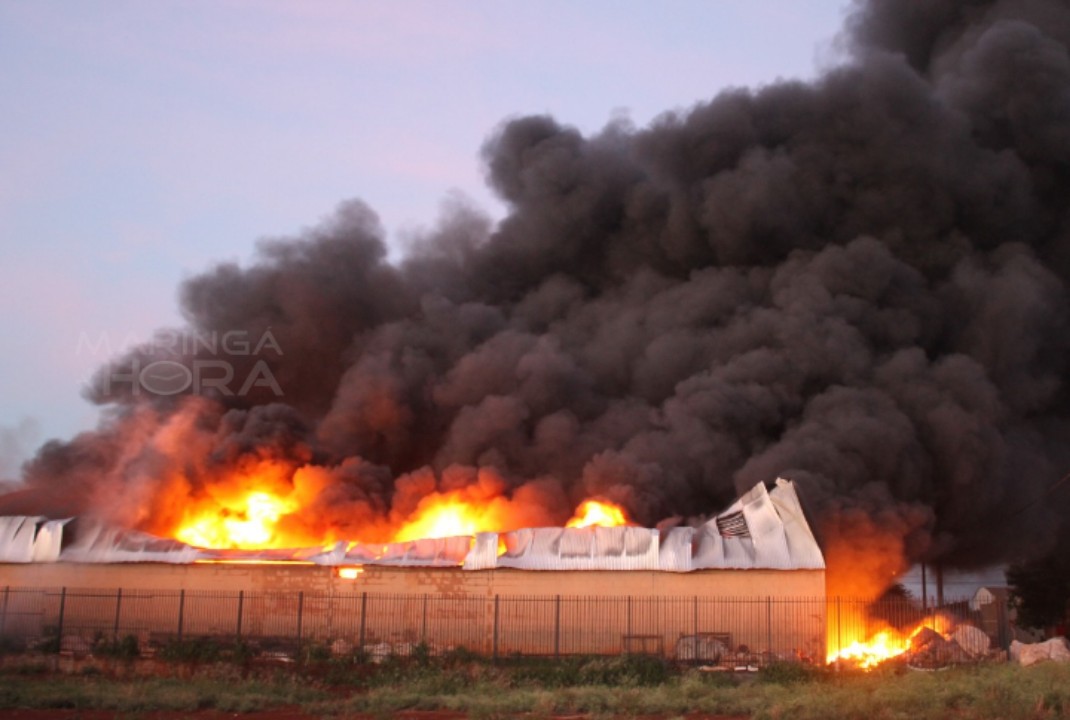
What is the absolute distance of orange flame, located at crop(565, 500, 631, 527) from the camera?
39969mm

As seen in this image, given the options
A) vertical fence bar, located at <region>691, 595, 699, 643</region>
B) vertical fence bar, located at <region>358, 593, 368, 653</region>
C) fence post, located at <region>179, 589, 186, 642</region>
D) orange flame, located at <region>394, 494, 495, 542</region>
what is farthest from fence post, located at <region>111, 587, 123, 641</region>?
vertical fence bar, located at <region>691, 595, 699, 643</region>

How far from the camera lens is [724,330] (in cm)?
4847

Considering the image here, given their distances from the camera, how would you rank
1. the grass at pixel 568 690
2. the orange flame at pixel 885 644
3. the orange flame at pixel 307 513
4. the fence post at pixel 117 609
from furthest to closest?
the orange flame at pixel 307 513 → the fence post at pixel 117 609 → the orange flame at pixel 885 644 → the grass at pixel 568 690

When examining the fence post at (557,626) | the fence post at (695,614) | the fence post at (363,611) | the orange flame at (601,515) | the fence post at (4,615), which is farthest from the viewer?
the orange flame at (601,515)

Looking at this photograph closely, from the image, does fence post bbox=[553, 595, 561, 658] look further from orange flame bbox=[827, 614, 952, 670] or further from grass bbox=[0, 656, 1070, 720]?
orange flame bbox=[827, 614, 952, 670]

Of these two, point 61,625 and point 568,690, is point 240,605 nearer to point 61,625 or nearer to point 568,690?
point 61,625

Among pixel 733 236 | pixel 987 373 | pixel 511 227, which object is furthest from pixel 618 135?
pixel 987 373

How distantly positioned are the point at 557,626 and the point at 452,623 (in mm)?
4063

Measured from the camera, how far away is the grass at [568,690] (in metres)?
22.7

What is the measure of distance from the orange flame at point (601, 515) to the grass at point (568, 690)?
9.67m

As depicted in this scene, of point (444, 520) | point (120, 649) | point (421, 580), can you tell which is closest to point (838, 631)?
point (421, 580)

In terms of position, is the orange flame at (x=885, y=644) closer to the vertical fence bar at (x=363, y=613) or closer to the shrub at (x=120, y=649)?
the vertical fence bar at (x=363, y=613)

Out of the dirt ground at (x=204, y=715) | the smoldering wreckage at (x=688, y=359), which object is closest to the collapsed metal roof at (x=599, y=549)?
the smoldering wreckage at (x=688, y=359)

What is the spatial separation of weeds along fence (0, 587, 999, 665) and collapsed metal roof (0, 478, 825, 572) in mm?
1026
